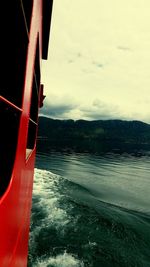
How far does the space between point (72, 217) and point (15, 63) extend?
12.5m

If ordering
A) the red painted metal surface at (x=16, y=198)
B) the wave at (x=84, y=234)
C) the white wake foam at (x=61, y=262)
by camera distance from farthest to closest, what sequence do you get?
the wave at (x=84, y=234) → the white wake foam at (x=61, y=262) → the red painted metal surface at (x=16, y=198)

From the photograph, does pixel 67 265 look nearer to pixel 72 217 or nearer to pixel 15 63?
pixel 72 217

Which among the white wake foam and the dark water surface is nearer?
the white wake foam

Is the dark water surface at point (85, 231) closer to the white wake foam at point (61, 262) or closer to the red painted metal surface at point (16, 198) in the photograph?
the white wake foam at point (61, 262)

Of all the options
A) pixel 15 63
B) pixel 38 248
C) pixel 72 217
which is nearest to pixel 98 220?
pixel 72 217

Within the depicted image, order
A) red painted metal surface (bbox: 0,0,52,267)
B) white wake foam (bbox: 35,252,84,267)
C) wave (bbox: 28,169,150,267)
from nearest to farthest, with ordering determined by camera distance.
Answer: red painted metal surface (bbox: 0,0,52,267) → white wake foam (bbox: 35,252,84,267) → wave (bbox: 28,169,150,267)

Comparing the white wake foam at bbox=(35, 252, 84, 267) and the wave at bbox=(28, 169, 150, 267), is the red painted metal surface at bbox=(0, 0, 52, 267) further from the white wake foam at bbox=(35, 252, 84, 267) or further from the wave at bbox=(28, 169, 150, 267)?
the wave at bbox=(28, 169, 150, 267)

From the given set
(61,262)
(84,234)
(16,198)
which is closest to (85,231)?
(84,234)

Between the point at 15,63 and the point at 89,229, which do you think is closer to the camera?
the point at 15,63

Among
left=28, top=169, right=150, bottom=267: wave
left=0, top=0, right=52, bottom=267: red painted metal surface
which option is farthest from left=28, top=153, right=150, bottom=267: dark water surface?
left=0, top=0, right=52, bottom=267: red painted metal surface

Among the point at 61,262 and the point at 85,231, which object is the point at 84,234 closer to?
the point at 85,231

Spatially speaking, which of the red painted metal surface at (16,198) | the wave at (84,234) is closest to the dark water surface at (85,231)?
the wave at (84,234)

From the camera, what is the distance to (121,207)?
18578 millimetres

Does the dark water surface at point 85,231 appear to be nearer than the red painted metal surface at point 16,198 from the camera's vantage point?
No
